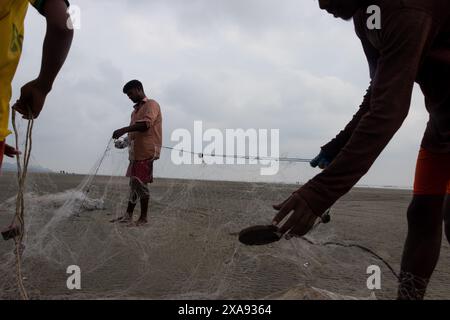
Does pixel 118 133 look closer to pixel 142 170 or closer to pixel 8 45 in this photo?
pixel 142 170

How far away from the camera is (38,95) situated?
1.78m

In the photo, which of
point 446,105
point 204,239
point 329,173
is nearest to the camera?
point 329,173

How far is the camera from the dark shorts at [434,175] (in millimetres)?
2043

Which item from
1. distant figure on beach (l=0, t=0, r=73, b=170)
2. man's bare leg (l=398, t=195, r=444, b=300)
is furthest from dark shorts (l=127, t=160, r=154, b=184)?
man's bare leg (l=398, t=195, r=444, b=300)

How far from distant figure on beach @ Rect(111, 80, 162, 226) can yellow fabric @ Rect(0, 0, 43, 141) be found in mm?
3586

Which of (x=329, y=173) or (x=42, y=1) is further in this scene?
(x=42, y=1)

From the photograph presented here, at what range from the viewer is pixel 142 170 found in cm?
554

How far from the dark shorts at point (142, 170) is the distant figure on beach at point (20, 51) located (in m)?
3.71

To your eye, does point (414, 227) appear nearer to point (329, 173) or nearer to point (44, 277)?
point (329, 173)

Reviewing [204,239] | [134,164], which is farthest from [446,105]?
[134,164]

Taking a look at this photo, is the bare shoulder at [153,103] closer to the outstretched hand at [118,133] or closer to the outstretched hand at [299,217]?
the outstretched hand at [118,133]

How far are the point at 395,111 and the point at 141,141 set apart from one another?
466 centimetres

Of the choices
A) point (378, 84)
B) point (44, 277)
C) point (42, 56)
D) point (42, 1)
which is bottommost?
point (44, 277)

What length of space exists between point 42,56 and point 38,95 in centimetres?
17
